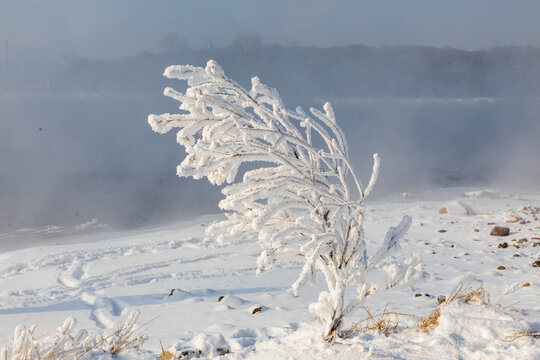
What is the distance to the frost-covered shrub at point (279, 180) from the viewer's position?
2.59 meters

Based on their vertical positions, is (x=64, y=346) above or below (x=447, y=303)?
below

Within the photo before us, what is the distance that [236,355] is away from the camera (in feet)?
9.91

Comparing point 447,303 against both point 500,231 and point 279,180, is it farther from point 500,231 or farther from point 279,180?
point 500,231

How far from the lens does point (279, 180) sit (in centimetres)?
263

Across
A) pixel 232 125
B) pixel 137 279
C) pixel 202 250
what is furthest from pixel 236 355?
pixel 202 250

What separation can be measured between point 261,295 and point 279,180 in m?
3.71

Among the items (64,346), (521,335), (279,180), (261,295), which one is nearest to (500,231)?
(261,295)

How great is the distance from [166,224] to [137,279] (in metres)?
8.85

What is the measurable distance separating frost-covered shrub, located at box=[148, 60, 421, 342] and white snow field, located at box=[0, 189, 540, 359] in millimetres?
388

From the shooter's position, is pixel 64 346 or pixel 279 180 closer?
pixel 279 180

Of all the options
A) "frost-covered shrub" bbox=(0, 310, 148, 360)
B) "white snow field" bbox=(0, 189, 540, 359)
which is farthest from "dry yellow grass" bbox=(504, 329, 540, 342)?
"frost-covered shrub" bbox=(0, 310, 148, 360)

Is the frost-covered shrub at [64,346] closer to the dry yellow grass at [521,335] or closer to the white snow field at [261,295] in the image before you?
the white snow field at [261,295]

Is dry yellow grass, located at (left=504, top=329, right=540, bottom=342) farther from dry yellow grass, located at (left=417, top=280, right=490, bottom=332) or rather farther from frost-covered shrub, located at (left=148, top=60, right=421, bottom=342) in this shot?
frost-covered shrub, located at (left=148, top=60, right=421, bottom=342)

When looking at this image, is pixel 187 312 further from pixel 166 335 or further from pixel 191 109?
pixel 191 109
